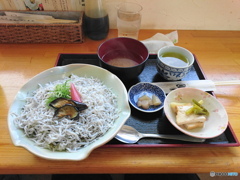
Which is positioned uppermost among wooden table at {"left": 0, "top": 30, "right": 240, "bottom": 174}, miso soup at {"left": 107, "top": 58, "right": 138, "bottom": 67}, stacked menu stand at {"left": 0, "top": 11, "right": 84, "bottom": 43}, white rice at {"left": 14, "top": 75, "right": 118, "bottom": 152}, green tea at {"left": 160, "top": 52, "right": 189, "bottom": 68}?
stacked menu stand at {"left": 0, "top": 11, "right": 84, "bottom": 43}

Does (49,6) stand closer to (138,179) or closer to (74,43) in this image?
(74,43)

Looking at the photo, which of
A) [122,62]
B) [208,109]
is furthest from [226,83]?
[122,62]

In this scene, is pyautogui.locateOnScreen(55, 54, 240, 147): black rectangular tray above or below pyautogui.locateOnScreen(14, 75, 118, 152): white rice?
below

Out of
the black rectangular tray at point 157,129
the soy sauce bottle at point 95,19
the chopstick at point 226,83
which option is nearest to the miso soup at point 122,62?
the black rectangular tray at point 157,129

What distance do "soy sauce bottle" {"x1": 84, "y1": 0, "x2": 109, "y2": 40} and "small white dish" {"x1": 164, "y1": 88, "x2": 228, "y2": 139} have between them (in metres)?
0.77

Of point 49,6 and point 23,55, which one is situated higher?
point 49,6

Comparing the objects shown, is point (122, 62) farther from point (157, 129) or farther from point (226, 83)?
point (226, 83)

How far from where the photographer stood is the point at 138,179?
1.14 m

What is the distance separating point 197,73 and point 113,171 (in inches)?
32.2

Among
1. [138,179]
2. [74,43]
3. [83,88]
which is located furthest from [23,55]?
[138,179]

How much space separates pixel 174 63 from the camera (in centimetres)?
110

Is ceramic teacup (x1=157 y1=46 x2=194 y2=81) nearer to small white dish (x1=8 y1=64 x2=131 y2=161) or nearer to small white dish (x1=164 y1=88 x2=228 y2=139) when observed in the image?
small white dish (x1=164 y1=88 x2=228 y2=139)

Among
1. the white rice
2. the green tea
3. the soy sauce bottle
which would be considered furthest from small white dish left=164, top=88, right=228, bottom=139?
the soy sauce bottle

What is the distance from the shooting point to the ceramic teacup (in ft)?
3.37
